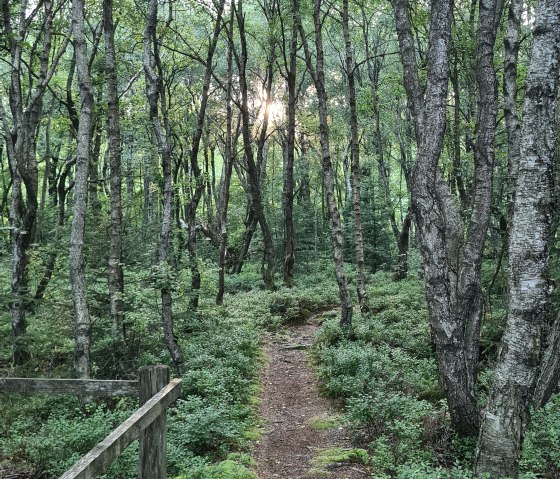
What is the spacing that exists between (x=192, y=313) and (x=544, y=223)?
389 inches

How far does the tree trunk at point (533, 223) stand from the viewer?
14.8 feet

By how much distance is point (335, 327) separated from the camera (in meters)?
13.2

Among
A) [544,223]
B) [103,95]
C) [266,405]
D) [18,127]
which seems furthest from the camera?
[103,95]

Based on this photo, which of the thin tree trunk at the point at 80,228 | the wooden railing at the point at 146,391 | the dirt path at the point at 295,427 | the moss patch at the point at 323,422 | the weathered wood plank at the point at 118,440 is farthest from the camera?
the thin tree trunk at the point at 80,228

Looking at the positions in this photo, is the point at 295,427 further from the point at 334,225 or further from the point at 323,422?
the point at 334,225

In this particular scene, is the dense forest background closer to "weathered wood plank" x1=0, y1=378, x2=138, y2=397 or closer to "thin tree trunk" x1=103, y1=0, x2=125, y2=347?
"thin tree trunk" x1=103, y1=0, x2=125, y2=347

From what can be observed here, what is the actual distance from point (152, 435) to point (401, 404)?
400 cm

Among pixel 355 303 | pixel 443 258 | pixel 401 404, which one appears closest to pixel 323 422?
pixel 401 404

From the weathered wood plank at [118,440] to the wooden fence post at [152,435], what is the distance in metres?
0.12

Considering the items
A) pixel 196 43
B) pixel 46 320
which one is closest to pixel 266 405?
pixel 46 320

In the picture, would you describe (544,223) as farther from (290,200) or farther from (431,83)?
(290,200)

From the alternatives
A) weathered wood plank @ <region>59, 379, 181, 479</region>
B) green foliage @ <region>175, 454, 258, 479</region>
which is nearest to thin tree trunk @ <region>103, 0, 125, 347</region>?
green foliage @ <region>175, 454, 258, 479</region>

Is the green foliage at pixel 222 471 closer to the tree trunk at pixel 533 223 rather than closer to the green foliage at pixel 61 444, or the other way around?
the green foliage at pixel 61 444

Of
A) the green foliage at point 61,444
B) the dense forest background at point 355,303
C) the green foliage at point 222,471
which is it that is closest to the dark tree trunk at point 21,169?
the dense forest background at point 355,303
